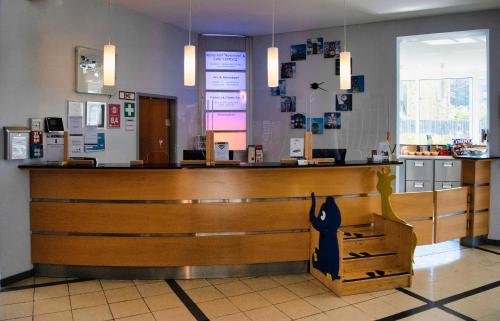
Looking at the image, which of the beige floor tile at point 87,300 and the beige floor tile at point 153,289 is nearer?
the beige floor tile at point 87,300

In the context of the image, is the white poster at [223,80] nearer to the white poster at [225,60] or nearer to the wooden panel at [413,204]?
the white poster at [225,60]

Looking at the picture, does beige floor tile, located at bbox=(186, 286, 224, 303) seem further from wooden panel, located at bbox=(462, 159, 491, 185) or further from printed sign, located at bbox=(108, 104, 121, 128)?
wooden panel, located at bbox=(462, 159, 491, 185)

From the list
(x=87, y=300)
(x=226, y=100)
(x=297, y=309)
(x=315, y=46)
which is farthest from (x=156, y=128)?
(x=297, y=309)

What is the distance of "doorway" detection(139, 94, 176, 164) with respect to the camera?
659cm

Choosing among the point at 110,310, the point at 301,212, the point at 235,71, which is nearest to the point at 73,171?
the point at 110,310

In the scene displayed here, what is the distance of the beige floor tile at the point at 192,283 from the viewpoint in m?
4.17

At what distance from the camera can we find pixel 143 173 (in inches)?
168

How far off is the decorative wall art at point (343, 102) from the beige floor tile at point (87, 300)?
483 centimetres

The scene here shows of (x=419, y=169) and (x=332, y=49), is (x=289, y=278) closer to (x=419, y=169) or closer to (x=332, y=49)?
(x=332, y=49)

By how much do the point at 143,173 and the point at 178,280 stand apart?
1177mm

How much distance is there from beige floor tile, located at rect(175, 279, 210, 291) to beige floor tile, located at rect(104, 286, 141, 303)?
0.44m

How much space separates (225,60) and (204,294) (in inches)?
192

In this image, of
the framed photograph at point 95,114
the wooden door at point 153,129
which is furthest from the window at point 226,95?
the framed photograph at point 95,114

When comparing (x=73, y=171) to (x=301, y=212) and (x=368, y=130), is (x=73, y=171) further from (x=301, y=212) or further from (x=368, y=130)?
(x=368, y=130)
